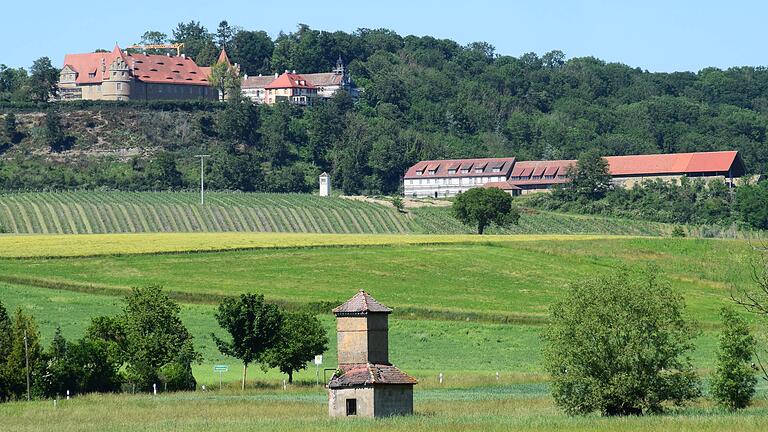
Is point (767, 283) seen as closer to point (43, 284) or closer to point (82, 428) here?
point (82, 428)

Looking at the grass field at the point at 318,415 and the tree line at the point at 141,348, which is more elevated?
the tree line at the point at 141,348

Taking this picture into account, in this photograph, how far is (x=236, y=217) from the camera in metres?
157

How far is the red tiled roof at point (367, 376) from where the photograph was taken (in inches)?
2159

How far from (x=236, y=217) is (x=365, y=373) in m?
102

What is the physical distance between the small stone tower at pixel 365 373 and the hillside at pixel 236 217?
288 ft

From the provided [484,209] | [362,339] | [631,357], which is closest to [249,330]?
[362,339]

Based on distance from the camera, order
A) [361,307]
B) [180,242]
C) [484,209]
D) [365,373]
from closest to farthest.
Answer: [365,373] → [361,307] → [180,242] → [484,209]

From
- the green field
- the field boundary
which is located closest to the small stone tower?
the green field

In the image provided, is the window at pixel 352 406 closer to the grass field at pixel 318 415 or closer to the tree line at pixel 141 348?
the grass field at pixel 318 415

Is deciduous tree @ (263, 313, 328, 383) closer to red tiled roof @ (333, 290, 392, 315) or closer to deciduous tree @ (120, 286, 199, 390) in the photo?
deciduous tree @ (120, 286, 199, 390)

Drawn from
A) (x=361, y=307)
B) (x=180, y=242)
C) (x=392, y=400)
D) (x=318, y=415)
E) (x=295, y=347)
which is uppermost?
(x=180, y=242)

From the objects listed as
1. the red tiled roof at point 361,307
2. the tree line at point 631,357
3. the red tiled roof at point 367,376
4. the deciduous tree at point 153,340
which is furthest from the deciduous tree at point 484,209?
the tree line at point 631,357

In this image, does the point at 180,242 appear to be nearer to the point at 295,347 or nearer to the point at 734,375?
the point at 295,347

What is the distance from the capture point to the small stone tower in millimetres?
54844
